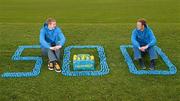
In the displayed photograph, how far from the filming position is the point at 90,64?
31.2ft

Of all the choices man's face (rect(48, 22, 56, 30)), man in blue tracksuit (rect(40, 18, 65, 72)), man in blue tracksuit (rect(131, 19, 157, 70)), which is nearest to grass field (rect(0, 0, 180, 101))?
man in blue tracksuit (rect(40, 18, 65, 72))

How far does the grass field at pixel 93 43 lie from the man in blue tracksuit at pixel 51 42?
305mm

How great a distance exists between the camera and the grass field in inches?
324

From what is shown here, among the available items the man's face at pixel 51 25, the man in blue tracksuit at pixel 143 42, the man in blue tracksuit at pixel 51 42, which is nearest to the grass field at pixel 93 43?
the man in blue tracksuit at pixel 51 42

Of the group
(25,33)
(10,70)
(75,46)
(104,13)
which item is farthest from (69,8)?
(10,70)

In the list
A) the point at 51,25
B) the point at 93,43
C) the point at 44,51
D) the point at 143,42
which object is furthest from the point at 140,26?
the point at 44,51

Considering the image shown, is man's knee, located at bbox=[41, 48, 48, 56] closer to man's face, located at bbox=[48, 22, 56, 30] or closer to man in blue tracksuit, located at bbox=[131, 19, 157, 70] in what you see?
man's face, located at bbox=[48, 22, 56, 30]

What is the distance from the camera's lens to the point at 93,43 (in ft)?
39.9

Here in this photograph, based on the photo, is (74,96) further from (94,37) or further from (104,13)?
(104,13)

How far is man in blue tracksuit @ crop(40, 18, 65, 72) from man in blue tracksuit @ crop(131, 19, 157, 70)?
7.05 feet

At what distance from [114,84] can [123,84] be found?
23cm

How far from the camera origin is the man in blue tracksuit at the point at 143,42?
9.81m

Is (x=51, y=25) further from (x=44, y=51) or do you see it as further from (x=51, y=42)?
(x=44, y=51)

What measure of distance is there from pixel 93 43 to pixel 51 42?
2213 millimetres
